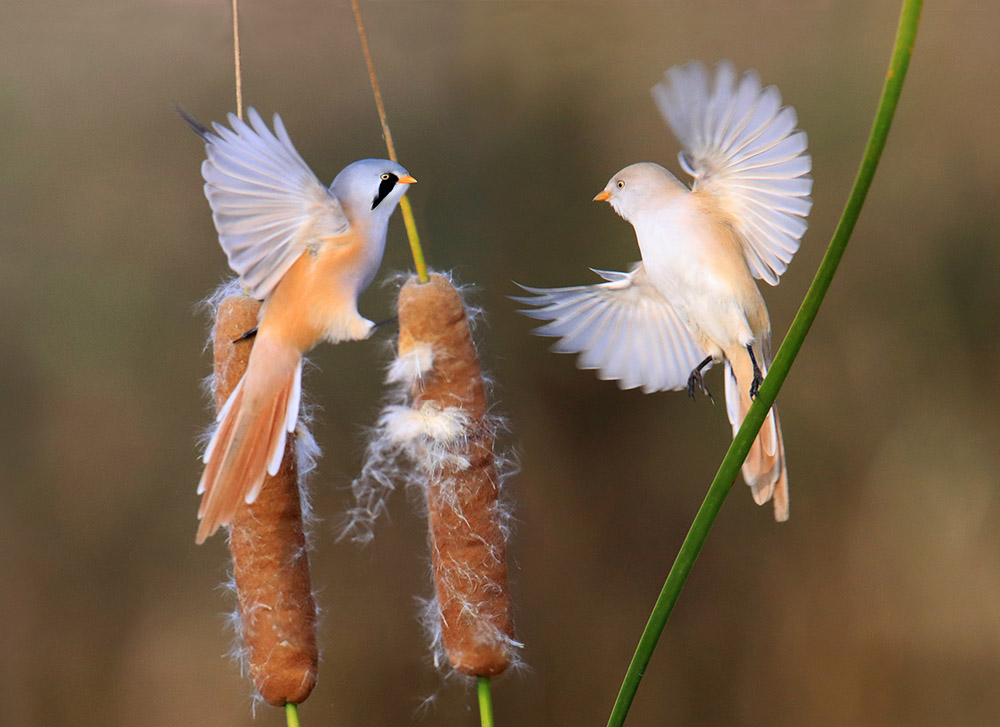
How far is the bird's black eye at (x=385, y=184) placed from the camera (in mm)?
528

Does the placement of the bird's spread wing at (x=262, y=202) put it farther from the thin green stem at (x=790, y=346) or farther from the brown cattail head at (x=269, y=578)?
the thin green stem at (x=790, y=346)

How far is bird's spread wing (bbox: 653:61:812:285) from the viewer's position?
54 cm

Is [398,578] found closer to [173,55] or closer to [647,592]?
[647,592]

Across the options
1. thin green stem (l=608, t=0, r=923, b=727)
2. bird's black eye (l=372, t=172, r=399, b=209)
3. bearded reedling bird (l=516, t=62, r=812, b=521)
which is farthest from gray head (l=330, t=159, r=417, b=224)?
thin green stem (l=608, t=0, r=923, b=727)

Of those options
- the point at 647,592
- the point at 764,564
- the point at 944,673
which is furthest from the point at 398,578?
the point at 944,673

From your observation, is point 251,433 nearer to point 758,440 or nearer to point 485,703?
point 485,703

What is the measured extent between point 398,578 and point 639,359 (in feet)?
1.38

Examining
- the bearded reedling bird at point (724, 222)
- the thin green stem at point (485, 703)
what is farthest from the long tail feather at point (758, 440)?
the thin green stem at point (485, 703)

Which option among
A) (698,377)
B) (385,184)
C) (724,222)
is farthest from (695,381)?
(385,184)

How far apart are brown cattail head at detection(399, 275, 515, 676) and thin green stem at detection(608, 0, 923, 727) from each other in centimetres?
9

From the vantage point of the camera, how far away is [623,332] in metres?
0.65

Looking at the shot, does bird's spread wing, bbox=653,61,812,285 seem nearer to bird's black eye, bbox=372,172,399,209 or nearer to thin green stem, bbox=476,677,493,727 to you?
bird's black eye, bbox=372,172,399,209

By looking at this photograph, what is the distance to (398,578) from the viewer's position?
919mm

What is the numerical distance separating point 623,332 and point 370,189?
8.9 inches
